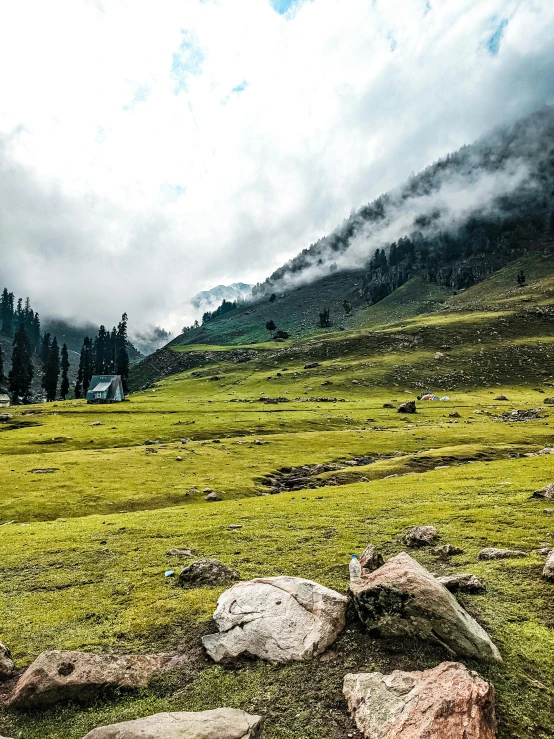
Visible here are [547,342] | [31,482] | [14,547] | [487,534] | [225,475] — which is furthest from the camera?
[547,342]

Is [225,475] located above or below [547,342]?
below

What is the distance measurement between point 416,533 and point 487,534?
3408 mm

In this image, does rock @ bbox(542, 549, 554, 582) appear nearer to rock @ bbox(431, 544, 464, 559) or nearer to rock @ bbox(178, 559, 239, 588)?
rock @ bbox(431, 544, 464, 559)

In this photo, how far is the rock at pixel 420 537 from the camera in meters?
18.8

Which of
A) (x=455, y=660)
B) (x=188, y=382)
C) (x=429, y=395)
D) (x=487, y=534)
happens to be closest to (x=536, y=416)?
(x=429, y=395)

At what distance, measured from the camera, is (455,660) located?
382 inches

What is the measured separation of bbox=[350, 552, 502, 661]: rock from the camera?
9.98 metres

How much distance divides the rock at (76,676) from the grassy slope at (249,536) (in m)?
0.33

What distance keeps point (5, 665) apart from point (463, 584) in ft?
45.4

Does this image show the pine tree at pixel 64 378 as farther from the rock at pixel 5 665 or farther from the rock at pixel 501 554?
the rock at pixel 501 554

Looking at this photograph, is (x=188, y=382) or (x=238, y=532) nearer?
(x=238, y=532)

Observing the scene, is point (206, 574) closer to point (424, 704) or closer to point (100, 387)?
point (424, 704)

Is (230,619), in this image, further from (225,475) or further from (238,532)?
(225,475)

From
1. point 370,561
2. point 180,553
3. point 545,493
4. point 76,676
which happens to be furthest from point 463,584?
point 545,493
